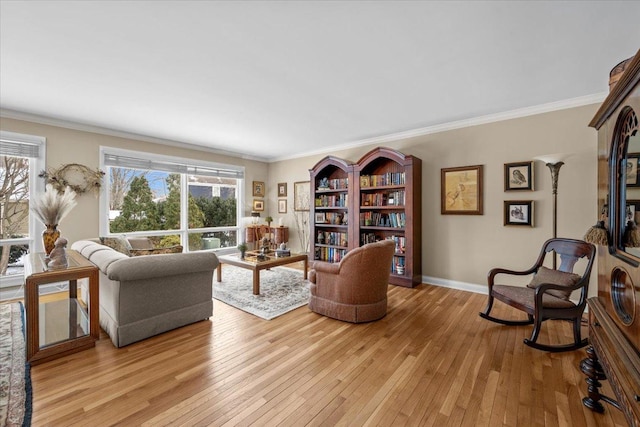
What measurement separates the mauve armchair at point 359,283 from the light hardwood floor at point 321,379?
15cm

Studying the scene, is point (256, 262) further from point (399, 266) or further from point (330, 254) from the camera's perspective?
point (399, 266)

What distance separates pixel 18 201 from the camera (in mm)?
3834

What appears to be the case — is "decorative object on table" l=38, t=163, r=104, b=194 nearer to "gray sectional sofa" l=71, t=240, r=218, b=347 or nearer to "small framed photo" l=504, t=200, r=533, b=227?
"gray sectional sofa" l=71, t=240, r=218, b=347

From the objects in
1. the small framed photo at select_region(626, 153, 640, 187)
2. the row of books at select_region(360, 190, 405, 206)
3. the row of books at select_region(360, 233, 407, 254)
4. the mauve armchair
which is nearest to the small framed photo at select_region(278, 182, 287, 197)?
the row of books at select_region(360, 190, 405, 206)

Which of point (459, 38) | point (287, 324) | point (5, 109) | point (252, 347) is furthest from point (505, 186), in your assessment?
point (5, 109)

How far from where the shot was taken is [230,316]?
3.04 meters

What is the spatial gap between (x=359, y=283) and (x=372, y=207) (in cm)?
204

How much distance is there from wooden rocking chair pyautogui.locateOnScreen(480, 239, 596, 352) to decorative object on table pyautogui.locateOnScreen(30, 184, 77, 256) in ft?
14.4

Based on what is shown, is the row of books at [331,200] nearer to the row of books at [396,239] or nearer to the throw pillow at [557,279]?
the row of books at [396,239]

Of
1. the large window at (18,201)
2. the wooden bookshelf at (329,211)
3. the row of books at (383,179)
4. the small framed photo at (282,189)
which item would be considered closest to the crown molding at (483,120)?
the wooden bookshelf at (329,211)

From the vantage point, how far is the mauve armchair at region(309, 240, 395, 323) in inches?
111

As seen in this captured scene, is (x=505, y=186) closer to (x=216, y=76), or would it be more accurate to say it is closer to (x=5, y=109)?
(x=216, y=76)

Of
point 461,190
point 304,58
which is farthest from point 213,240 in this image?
point 461,190

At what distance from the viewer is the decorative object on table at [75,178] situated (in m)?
3.89
